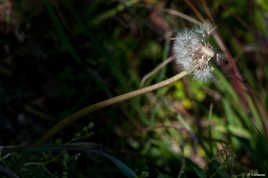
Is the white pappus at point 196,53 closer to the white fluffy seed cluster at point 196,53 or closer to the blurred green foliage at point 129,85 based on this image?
the white fluffy seed cluster at point 196,53

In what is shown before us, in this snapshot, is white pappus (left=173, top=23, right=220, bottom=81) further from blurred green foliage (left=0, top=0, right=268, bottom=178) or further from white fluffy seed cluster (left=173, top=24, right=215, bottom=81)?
blurred green foliage (left=0, top=0, right=268, bottom=178)

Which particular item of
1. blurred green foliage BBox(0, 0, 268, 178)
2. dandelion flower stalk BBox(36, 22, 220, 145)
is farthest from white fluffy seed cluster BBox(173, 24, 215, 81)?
blurred green foliage BBox(0, 0, 268, 178)

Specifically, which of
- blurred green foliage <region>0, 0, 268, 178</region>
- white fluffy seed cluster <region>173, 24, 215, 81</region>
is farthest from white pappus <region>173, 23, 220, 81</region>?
blurred green foliage <region>0, 0, 268, 178</region>

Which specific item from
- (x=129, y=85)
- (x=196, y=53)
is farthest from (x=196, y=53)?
(x=129, y=85)

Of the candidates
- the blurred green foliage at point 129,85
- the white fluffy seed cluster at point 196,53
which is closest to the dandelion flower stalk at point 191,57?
the white fluffy seed cluster at point 196,53

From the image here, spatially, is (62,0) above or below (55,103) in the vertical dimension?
above

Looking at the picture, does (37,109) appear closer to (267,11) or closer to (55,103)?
(55,103)

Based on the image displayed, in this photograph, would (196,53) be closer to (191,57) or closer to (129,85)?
(191,57)

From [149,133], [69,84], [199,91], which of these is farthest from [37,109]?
[199,91]

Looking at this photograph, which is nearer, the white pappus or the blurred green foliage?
the white pappus
